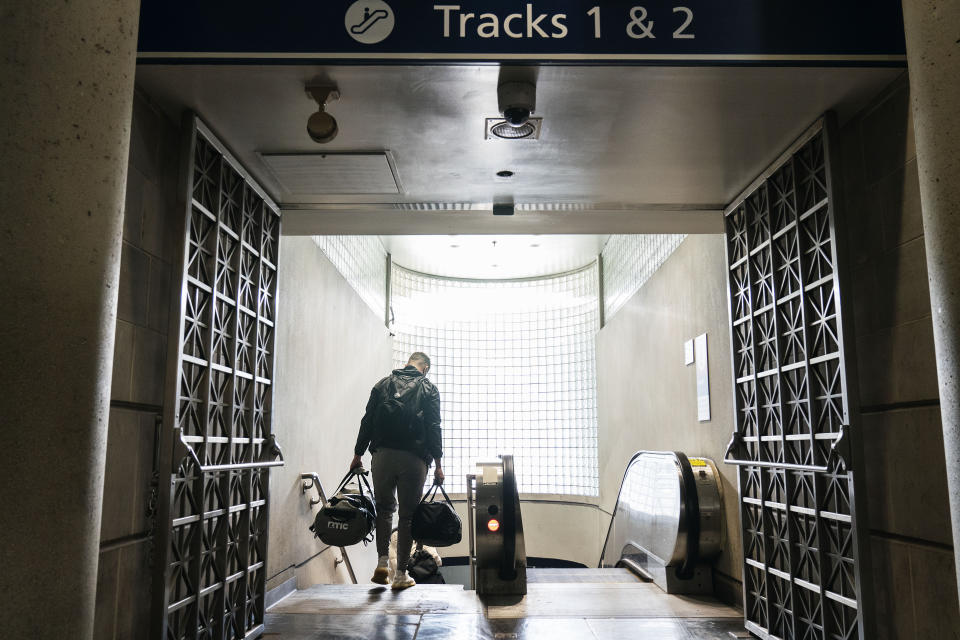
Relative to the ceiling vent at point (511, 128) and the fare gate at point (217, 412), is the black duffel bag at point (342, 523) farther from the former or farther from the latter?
the ceiling vent at point (511, 128)

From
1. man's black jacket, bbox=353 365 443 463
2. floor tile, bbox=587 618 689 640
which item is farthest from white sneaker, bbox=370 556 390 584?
floor tile, bbox=587 618 689 640

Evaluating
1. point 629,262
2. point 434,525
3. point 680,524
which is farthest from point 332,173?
point 629,262

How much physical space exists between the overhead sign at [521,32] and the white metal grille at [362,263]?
4121 millimetres

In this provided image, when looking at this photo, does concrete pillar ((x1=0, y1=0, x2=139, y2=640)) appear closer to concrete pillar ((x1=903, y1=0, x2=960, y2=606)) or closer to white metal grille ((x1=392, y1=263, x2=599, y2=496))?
concrete pillar ((x1=903, y1=0, x2=960, y2=606))

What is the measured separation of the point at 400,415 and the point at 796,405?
8.86 ft

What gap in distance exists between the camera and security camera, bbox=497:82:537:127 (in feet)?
10.2

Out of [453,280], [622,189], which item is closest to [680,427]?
[622,189]

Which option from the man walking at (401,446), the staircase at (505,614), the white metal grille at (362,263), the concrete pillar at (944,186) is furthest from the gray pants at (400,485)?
the concrete pillar at (944,186)

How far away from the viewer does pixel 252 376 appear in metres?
4.36

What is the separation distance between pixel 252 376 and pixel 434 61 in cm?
221

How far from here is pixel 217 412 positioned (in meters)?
3.87

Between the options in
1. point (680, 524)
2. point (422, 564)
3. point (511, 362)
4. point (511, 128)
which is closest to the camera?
point (511, 128)

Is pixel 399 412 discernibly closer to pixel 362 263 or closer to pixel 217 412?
pixel 217 412

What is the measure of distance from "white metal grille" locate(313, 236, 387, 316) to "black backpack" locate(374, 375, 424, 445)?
2.15 m
